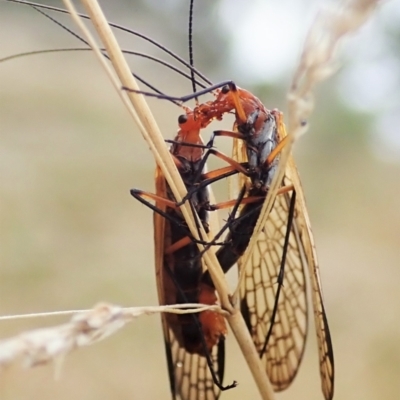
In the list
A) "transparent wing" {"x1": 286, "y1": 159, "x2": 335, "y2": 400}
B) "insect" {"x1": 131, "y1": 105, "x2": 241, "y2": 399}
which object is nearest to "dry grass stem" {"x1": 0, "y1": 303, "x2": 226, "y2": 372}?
"transparent wing" {"x1": 286, "y1": 159, "x2": 335, "y2": 400}

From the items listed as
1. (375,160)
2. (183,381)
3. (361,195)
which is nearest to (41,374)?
(183,381)

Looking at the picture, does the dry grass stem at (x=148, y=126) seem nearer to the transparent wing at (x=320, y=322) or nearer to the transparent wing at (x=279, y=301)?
the transparent wing at (x=320, y=322)

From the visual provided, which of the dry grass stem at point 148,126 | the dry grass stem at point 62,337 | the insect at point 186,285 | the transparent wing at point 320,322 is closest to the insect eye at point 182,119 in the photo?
the insect at point 186,285

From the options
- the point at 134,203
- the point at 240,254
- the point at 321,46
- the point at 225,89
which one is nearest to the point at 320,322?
the point at 240,254

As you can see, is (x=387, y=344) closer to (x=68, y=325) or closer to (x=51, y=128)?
(x=68, y=325)

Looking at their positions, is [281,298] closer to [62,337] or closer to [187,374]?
[187,374]
